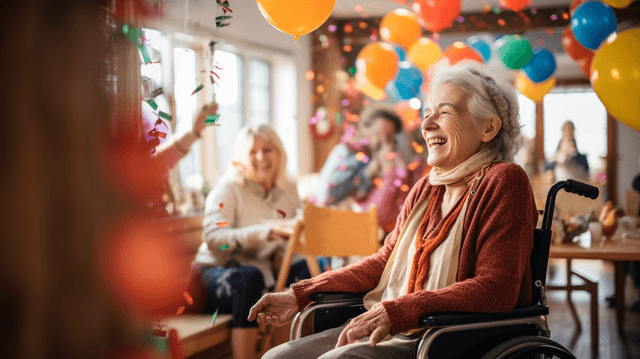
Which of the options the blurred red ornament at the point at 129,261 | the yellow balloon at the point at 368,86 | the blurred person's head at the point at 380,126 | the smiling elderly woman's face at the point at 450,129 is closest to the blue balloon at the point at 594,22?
the blurred person's head at the point at 380,126

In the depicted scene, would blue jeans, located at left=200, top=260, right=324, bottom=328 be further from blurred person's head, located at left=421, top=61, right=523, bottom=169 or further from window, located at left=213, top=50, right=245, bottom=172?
window, located at left=213, top=50, right=245, bottom=172

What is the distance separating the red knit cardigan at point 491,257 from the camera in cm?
114

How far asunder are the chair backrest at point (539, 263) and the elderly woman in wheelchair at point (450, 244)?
3cm

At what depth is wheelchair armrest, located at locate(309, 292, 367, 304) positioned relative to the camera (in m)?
1.41

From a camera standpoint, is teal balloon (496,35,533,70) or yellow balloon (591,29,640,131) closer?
yellow balloon (591,29,640,131)

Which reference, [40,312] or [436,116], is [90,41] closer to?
[40,312]

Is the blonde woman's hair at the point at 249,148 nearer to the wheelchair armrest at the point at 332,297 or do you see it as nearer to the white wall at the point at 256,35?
the white wall at the point at 256,35

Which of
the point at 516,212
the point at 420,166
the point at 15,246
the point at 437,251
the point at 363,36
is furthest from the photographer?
the point at 363,36

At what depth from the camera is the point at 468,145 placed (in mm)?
1366

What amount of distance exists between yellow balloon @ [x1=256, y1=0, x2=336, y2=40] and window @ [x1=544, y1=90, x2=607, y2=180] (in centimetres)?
728

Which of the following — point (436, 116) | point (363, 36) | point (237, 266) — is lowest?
point (237, 266)

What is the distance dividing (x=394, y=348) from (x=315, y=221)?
1260 millimetres

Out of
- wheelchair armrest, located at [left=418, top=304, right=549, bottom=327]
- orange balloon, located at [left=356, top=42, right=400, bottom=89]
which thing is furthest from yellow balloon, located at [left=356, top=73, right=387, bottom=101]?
wheelchair armrest, located at [left=418, top=304, right=549, bottom=327]

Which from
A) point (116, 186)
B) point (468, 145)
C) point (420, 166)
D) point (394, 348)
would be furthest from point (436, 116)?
point (420, 166)
